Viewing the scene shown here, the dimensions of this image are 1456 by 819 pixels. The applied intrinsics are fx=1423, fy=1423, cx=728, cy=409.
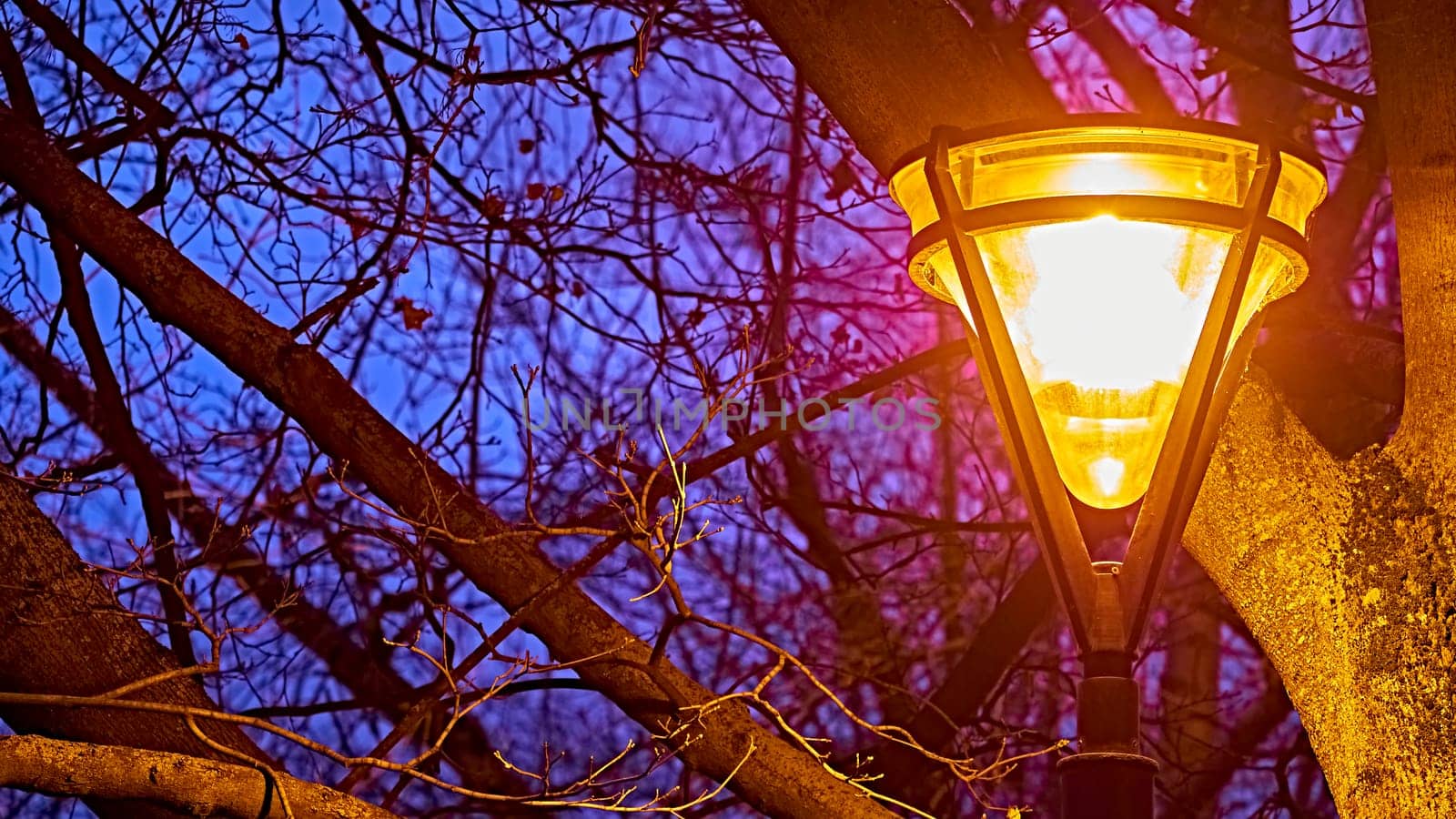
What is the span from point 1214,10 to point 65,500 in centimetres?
404

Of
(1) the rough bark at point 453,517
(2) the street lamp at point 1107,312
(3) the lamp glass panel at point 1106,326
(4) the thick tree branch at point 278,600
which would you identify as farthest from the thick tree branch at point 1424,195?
(4) the thick tree branch at point 278,600

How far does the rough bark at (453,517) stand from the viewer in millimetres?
2564

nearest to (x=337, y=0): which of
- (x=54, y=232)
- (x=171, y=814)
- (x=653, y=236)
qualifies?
(x=54, y=232)

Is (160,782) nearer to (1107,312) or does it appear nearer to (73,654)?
(73,654)

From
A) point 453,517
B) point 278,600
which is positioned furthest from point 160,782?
point 278,600

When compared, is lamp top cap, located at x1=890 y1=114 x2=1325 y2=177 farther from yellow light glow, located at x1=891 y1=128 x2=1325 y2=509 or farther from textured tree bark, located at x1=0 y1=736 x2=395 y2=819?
textured tree bark, located at x1=0 y1=736 x2=395 y2=819

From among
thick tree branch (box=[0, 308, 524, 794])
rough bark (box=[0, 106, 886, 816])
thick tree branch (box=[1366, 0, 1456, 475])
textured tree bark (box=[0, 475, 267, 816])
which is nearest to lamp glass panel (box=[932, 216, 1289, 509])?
thick tree branch (box=[1366, 0, 1456, 475])

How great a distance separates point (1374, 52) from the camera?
2123mm

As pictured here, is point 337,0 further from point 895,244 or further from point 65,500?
point 895,244

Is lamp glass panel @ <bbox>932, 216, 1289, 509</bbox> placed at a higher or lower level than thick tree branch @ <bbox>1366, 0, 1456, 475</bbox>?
lower

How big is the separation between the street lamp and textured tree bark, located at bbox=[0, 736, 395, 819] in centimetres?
123

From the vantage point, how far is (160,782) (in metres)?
2.14

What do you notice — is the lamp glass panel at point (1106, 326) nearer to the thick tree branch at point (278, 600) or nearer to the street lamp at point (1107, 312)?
the street lamp at point (1107, 312)

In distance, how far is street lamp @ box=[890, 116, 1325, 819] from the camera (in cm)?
167
